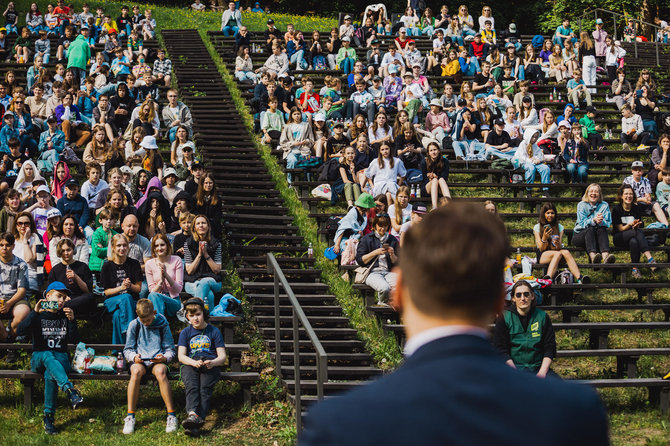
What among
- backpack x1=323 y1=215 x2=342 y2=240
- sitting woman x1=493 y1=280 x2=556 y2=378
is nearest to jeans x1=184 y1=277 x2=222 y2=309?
backpack x1=323 y1=215 x2=342 y2=240

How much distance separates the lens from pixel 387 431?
151 centimetres

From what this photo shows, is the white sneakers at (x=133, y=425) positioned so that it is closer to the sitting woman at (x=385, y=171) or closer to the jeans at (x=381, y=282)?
the jeans at (x=381, y=282)

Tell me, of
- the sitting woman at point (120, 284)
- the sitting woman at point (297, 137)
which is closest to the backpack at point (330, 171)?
the sitting woman at point (297, 137)

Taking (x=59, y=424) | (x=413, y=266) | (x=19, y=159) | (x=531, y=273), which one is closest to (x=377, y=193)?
(x=531, y=273)

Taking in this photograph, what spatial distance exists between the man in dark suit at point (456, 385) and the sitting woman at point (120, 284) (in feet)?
28.2

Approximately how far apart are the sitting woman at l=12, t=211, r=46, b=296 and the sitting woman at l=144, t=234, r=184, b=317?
4.91ft

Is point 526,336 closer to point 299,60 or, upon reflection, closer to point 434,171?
point 434,171

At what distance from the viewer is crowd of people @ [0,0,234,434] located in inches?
361

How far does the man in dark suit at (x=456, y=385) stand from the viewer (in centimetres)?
151

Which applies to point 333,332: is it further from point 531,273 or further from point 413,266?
point 413,266

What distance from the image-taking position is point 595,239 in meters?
13.2

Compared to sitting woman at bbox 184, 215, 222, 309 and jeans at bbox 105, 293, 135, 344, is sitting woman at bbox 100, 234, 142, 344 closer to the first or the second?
jeans at bbox 105, 293, 135, 344

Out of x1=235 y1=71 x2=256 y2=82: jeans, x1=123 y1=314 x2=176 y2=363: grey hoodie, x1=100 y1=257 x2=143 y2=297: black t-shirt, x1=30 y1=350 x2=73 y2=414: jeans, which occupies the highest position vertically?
x1=235 y1=71 x2=256 y2=82: jeans

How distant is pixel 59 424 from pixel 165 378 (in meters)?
1.12
